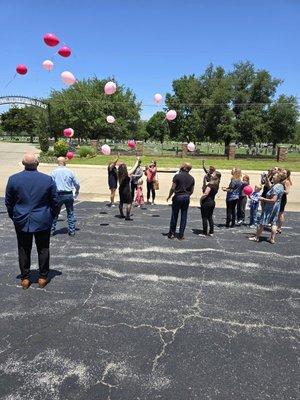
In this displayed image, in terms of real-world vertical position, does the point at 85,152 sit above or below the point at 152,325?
above

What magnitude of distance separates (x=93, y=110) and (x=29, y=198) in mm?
48988

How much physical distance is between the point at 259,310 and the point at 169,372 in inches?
72.8

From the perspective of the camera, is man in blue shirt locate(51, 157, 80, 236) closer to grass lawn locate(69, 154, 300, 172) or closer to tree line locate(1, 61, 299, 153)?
grass lawn locate(69, 154, 300, 172)

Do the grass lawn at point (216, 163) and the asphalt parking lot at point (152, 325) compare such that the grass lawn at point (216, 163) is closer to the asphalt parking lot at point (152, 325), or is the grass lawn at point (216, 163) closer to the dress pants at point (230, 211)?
the dress pants at point (230, 211)

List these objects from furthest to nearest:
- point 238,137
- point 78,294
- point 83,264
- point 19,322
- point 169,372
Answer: point 238,137
point 83,264
point 78,294
point 19,322
point 169,372

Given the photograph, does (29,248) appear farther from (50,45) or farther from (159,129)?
(159,129)

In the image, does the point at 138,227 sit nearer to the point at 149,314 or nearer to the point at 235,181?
the point at 235,181

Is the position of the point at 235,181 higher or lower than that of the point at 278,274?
higher

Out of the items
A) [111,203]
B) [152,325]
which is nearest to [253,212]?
[111,203]

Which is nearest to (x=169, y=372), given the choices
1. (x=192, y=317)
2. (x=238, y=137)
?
(x=192, y=317)

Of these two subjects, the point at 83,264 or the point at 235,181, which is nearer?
the point at 83,264

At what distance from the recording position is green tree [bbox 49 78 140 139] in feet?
172

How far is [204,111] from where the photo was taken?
4884 cm

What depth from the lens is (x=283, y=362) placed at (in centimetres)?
379
